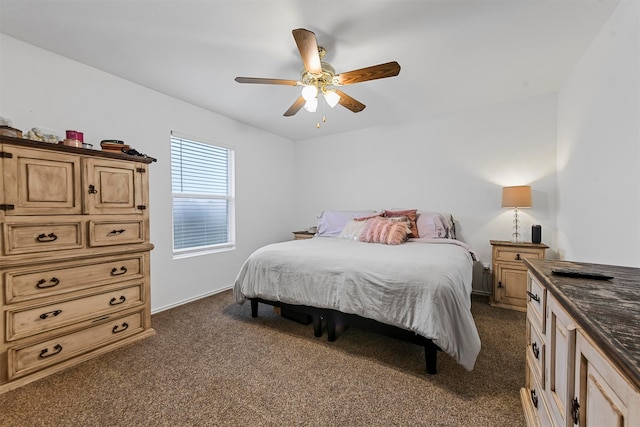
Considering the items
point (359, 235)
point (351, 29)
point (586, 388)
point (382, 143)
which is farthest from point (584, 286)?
point (382, 143)

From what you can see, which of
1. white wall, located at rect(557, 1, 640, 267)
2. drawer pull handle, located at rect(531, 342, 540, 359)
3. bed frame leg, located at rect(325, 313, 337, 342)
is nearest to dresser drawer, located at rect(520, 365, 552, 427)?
drawer pull handle, located at rect(531, 342, 540, 359)

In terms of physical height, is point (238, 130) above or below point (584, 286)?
above

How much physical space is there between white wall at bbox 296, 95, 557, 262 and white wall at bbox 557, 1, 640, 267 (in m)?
0.46

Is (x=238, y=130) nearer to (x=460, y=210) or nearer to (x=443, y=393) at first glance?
(x=460, y=210)

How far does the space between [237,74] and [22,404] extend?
274cm

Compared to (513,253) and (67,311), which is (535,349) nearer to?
(513,253)

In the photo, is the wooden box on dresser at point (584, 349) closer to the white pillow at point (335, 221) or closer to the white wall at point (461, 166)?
the white wall at point (461, 166)

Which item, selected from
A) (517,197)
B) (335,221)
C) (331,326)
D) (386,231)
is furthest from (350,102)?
(517,197)

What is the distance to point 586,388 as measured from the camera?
720 millimetres

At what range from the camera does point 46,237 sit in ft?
5.84

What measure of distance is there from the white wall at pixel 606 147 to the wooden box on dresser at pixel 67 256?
343 centimetres

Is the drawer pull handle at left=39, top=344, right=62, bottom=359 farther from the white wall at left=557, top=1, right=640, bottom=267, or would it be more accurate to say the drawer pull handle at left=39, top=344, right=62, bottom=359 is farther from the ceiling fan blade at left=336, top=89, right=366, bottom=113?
the white wall at left=557, top=1, right=640, bottom=267

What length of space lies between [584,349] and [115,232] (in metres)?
2.75

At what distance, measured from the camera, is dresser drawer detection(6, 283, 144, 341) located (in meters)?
1.67
